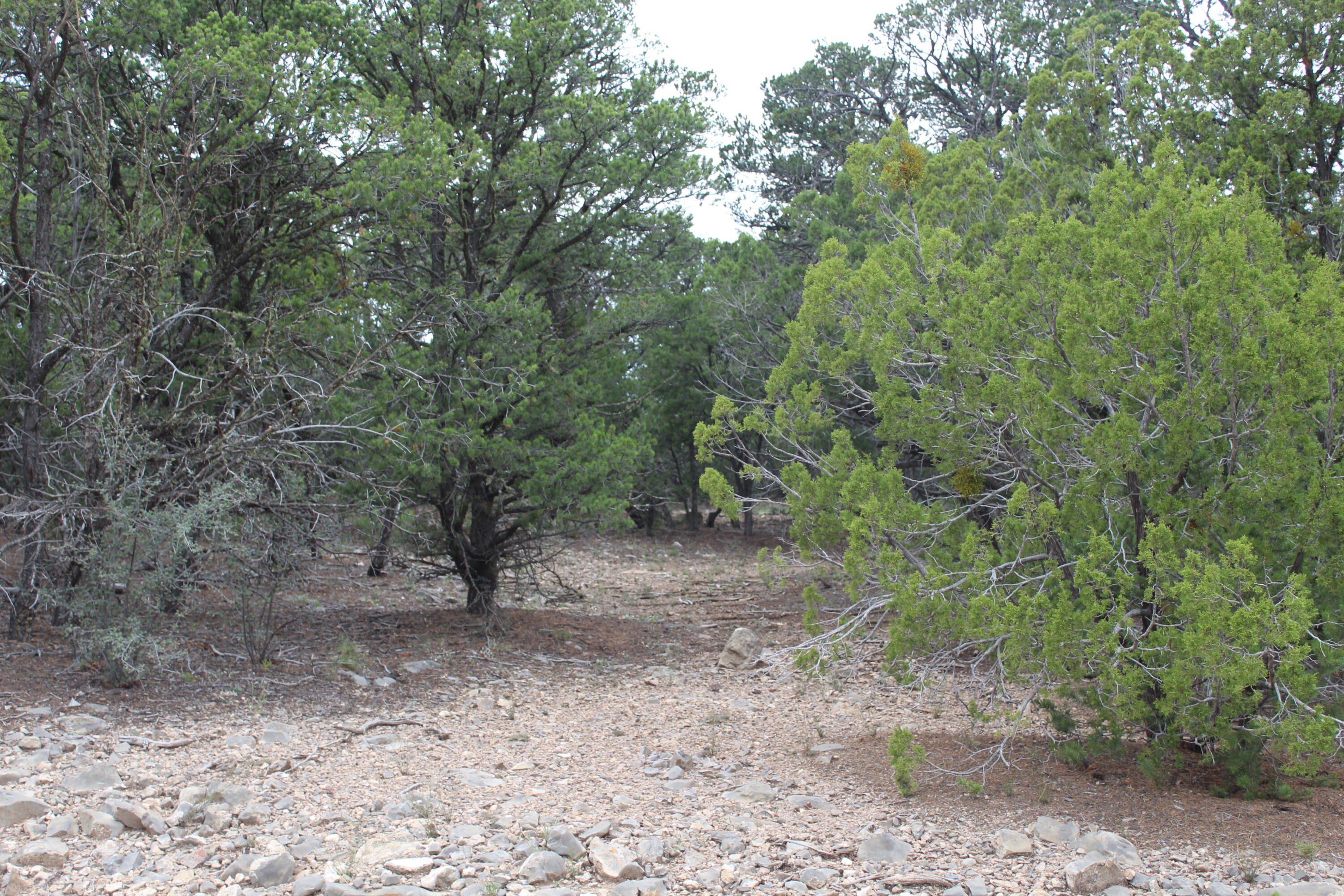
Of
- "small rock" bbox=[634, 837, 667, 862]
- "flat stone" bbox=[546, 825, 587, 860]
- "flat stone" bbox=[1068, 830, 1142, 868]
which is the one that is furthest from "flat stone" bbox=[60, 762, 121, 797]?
"flat stone" bbox=[1068, 830, 1142, 868]

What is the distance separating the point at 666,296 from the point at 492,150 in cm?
652

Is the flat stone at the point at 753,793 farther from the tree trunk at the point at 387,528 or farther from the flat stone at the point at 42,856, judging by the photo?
the tree trunk at the point at 387,528

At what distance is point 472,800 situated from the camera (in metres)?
5.27

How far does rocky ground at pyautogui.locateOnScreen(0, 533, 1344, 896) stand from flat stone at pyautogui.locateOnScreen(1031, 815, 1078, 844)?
0.01 meters

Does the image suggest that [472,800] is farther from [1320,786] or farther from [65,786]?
[1320,786]

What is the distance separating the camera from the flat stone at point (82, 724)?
5832mm

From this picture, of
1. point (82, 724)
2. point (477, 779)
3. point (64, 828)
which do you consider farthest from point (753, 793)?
point (82, 724)

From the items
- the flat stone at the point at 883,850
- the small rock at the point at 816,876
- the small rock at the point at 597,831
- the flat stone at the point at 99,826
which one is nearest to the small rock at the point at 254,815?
the flat stone at the point at 99,826

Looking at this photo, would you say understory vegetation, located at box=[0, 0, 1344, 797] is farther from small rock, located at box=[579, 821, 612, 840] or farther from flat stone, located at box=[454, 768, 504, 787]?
flat stone, located at box=[454, 768, 504, 787]

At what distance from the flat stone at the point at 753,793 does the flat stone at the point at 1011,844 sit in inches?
49.1

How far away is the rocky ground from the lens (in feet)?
14.0

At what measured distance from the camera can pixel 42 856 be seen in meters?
4.28

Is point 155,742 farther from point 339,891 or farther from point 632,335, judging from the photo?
point 632,335

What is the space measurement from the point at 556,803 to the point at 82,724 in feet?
9.74
